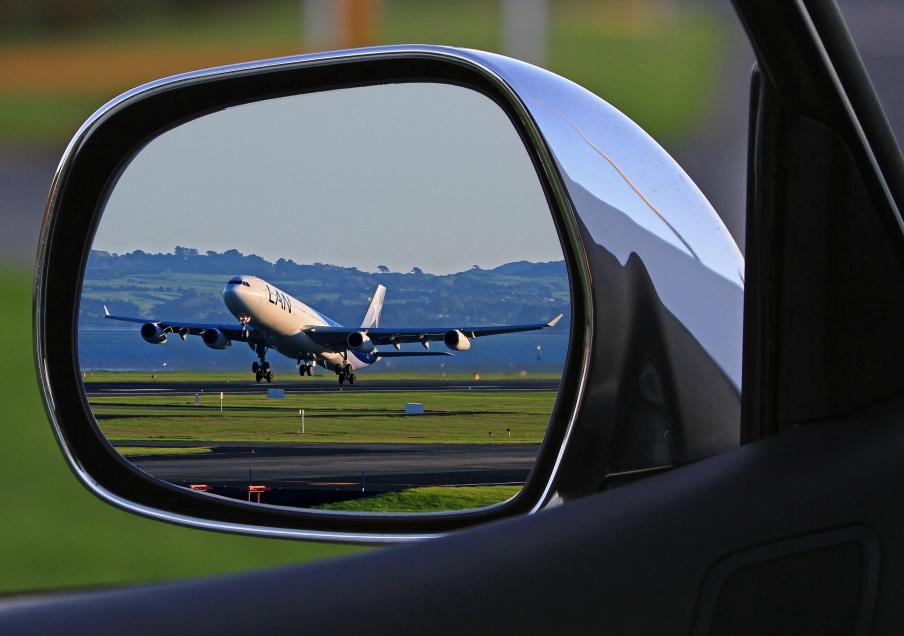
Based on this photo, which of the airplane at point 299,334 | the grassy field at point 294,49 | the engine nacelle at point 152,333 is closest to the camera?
the airplane at point 299,334

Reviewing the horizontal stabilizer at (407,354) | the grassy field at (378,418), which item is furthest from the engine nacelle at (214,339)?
the horizontal stabilizer at (407,354)

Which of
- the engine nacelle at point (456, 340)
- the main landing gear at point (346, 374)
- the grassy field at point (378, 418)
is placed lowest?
the grassy field at point (378, 418)

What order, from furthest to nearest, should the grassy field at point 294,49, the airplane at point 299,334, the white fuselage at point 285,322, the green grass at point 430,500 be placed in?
the grassy field at point 294,49 < the white fuselage at point 285,322 < the airplane at point 299,334 < the green grass at point 430,500

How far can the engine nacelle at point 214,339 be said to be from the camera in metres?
2.20

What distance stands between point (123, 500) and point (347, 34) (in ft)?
62.0

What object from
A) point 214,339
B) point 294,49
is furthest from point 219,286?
point 294,49

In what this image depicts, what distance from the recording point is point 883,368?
37.9 inches

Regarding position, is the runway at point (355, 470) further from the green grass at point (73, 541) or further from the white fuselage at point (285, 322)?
the green grass at point (73, 541)

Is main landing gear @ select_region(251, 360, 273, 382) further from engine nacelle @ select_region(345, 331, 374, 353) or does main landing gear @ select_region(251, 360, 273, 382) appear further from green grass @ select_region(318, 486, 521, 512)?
green grass @ select_region(318, 486, 521, 512)

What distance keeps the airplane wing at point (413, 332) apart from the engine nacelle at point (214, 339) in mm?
233

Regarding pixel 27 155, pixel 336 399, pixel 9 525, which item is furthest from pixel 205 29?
pixel 336 399

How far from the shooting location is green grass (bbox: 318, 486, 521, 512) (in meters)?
1.61

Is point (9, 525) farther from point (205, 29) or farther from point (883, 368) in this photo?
point (205, 29)

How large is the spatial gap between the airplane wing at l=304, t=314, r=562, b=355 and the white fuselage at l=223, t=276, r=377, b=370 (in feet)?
0.14
